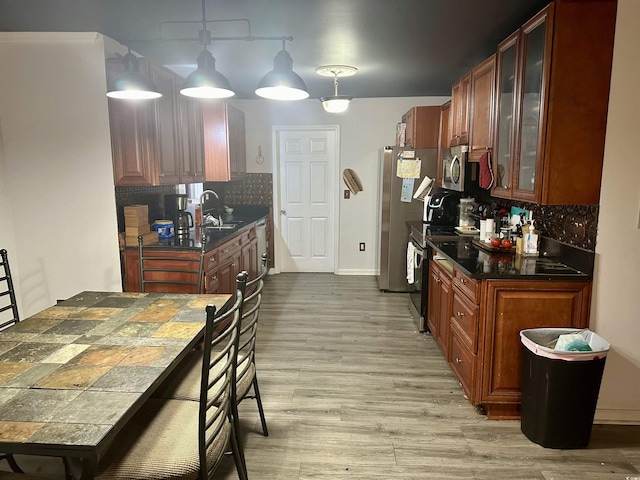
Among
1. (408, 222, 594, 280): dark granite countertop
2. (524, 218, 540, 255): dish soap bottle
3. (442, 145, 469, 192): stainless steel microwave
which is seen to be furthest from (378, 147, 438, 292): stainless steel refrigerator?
(524, 218, 540, 255): dish soap bottle

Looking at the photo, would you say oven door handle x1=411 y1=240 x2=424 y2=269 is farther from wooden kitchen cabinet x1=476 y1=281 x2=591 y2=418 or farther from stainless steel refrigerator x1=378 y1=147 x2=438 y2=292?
wooden kitchen cabinet x1=476 y1=281 x2=591 y2=418

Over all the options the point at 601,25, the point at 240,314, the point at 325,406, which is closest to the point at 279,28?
the point at 601,25

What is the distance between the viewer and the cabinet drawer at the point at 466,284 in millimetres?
2398

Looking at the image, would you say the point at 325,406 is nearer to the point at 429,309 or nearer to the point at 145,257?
the point at 429,309

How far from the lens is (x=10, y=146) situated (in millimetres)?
2975

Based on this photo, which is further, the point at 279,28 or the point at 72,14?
the point at 279,28

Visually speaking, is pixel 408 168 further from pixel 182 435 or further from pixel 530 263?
pixel 182 435

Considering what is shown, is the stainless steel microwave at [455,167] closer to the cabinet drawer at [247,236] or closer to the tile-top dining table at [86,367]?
the cabinet drawer at [247,236]

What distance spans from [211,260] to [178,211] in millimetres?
733

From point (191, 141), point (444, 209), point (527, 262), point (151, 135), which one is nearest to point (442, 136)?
point (444, 209)

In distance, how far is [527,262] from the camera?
260cm

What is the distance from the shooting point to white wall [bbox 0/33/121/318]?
2.91 metres

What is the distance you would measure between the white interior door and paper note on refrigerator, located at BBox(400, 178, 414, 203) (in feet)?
3.89

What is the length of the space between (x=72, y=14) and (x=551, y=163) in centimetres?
280
